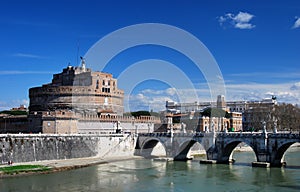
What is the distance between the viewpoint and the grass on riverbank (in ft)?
111

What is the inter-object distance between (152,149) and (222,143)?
13.6 m

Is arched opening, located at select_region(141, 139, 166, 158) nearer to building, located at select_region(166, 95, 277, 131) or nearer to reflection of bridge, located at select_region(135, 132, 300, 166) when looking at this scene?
reflection of bridge, located at select_region(135, 132, 300, 166)

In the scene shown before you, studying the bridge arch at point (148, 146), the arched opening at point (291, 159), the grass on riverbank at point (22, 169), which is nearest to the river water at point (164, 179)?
the grass on riverbank at point (22, 169)

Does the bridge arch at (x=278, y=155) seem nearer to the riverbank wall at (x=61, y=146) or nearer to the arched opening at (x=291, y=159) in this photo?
the arched opening at (x=291, y=159)

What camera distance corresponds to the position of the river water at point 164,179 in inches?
1129

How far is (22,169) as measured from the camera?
35.1 meters

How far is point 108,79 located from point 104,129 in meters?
12.5

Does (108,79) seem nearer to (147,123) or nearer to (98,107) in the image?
(98,107)

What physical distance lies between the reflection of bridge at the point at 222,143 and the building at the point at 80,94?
1238 cm

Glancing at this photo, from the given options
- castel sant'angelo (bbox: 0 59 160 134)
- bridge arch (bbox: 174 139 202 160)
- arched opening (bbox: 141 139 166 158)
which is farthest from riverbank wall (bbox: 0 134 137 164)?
bridge arch (bbox: 174 139 202 160)

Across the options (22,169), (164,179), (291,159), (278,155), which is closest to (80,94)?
(22,169)

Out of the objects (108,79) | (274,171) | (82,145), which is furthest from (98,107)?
(274,171)

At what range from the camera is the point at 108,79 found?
67.0m

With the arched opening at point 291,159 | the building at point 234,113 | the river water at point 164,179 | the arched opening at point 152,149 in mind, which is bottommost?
the river water at point 164,179
